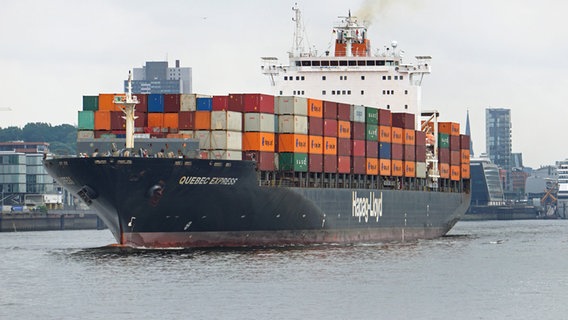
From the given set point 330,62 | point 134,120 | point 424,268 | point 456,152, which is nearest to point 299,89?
point 330,62

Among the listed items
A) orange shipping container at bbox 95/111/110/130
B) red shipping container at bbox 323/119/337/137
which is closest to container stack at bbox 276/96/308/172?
red shipping container at bbox 323/119/337/137

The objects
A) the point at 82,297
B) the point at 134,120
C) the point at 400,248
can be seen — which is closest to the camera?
the point at 82,297

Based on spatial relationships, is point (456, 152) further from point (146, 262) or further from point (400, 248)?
point (146, 262)

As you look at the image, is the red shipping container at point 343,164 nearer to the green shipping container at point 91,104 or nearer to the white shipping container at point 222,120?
the white shipping container at point 222,120

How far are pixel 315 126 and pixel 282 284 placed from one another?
2321 cm

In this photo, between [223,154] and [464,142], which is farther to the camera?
[464,142]

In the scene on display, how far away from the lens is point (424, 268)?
5822 centimetres

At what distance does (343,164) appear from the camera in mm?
75312

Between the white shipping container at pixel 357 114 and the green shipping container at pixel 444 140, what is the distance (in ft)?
45.8

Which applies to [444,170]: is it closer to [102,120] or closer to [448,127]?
[448,127]

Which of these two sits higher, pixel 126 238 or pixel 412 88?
pixel 412 88

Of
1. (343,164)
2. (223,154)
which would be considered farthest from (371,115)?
(223,154)

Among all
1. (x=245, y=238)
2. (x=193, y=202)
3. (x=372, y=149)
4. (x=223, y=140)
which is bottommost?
(x=245, y=238)

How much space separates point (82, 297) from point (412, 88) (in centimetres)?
4835
